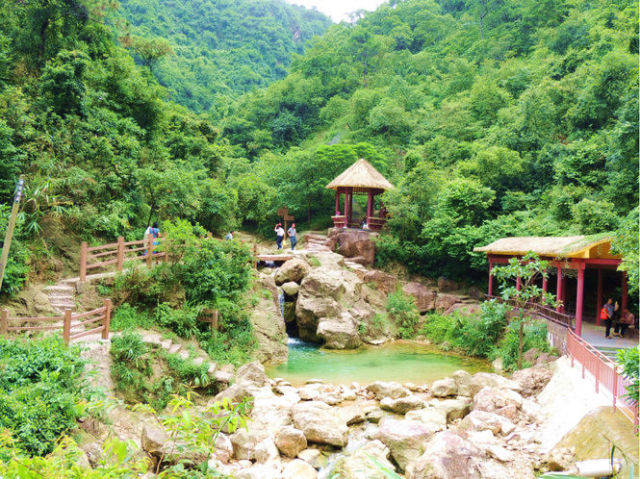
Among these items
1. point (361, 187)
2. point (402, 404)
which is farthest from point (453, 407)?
point (361, 187)

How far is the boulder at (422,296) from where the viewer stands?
20531mm

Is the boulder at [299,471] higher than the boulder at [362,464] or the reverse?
the reverse

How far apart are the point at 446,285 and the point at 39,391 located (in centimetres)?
1875

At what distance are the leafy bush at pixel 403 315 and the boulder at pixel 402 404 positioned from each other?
8.49 m

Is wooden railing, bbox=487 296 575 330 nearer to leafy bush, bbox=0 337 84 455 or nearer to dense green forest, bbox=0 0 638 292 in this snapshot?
dense green forest, bbox=0 0 638 292

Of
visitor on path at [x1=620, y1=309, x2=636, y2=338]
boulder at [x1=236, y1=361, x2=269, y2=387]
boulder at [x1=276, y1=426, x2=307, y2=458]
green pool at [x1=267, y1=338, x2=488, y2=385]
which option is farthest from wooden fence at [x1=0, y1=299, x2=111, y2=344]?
visitor on path at [x1=620, y1=309, x2=636, y2=338]

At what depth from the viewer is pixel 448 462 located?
676 centimetres

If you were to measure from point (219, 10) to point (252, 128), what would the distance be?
126ft

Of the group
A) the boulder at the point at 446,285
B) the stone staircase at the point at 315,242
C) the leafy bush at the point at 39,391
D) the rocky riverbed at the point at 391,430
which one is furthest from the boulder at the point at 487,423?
the stone staircase at the point at 315,242

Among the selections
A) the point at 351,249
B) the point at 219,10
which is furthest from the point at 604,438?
the point at 219,10

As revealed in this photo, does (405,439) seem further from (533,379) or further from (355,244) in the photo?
(355,244)

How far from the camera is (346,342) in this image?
16766 millimetres

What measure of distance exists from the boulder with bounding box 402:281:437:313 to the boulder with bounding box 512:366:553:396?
8623mm

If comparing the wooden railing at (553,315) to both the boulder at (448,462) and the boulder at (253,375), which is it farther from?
the boulder at (253,375)
